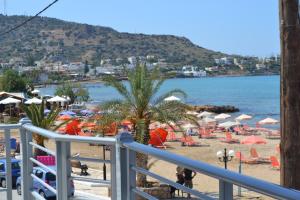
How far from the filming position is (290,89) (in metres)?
5.91

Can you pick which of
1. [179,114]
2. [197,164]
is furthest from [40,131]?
[179,114]

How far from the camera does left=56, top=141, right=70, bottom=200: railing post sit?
3.90m

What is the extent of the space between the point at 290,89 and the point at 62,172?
3026 mm

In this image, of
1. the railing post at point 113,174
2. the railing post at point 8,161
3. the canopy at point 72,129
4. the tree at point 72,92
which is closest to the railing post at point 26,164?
the railing post at point 8,161

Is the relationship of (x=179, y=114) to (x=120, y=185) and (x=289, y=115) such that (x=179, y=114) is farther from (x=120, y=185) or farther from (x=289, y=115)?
(x=120, y=185)

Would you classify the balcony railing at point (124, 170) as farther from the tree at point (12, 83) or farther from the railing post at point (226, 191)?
the tree at point (12, 83)

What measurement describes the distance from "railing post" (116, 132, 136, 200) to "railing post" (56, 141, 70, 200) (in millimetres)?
802

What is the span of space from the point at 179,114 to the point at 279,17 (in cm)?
1302

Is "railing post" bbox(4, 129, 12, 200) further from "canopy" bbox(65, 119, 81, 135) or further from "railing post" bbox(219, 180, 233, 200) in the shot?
"canopy" bbox(65, 119, 81, 135)

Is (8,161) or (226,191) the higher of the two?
(226,191)

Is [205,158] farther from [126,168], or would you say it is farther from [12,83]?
[12,83]

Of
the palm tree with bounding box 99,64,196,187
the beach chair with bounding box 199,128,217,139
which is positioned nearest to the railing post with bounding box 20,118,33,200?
the palm tree with bounding box 99,64,196,187

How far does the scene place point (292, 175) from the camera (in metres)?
6.08

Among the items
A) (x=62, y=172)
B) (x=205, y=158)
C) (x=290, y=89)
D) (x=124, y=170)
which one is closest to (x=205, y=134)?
(x=205, y=158)
